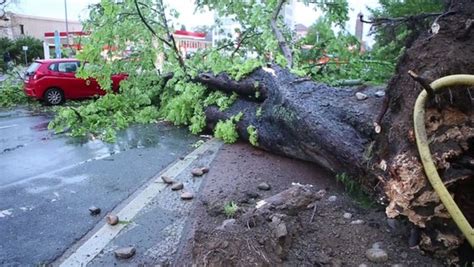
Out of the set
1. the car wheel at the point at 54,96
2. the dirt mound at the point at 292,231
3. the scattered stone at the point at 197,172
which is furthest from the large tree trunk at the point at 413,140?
the car wheel at the point at 54,96

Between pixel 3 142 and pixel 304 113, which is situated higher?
pixel 304 113

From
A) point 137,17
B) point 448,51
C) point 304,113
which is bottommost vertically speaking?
point 304,113

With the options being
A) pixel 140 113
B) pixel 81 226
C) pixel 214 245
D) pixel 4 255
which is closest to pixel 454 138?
pixel 214 245

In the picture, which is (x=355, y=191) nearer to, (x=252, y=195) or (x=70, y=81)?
(x=252, y=195)

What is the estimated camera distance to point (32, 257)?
314cm

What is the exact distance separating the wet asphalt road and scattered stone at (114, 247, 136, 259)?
1.70 feet

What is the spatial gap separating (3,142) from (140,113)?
9.26 feet

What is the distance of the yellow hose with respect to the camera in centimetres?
219

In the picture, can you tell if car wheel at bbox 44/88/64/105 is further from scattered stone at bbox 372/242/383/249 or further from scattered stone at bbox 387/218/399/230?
scattered stone at bbox 372/242/383/249

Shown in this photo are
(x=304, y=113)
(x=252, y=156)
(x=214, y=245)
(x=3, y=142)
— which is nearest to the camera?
(x=214, y=245)

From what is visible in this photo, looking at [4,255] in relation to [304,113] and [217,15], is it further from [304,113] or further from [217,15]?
[217,15]

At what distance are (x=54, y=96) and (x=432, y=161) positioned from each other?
13.4 m

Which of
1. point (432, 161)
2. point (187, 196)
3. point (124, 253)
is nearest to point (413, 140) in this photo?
point (432, 161)

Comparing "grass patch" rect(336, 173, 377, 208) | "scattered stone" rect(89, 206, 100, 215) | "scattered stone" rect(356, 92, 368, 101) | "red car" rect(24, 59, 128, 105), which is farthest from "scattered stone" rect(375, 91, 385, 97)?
"red car" rect(24, 59, 128, 105)
